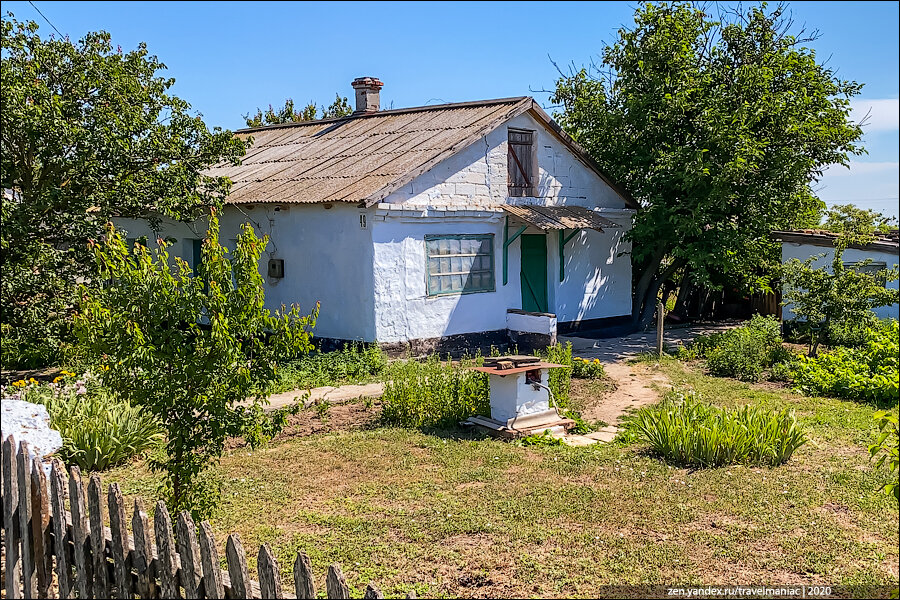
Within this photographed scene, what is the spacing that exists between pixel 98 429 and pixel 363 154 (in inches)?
370

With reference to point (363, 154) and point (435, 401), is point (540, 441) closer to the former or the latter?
point (435, 401)

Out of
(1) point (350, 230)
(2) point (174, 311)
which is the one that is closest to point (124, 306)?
(2) point (174, 311)

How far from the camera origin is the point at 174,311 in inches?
215

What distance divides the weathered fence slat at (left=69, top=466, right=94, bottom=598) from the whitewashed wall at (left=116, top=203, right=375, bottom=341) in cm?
973

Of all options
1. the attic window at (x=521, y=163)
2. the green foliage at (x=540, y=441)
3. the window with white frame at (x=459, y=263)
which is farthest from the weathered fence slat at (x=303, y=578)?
the attic window at (x=521, y=163)

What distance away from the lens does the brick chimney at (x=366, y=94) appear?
A: 19.5 metres

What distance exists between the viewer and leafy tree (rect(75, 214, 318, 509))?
5.39 metres

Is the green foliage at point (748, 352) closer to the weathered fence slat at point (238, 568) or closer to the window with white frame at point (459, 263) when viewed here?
the window with white frame at point (459, 263)

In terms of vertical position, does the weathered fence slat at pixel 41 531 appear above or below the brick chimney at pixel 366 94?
below

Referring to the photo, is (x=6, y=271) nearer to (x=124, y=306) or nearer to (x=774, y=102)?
(x=124, y=306)

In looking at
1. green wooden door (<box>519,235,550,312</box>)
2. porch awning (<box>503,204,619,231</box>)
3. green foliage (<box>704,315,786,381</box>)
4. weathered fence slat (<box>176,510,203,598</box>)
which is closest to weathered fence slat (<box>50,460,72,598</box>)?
weathered fence slat (<box>176,510,203,598</box>)

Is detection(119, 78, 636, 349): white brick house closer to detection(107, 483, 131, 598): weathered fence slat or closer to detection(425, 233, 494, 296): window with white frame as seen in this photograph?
detection(425, 233, 494, 296): window with white frame

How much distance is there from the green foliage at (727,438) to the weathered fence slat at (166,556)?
510 cm

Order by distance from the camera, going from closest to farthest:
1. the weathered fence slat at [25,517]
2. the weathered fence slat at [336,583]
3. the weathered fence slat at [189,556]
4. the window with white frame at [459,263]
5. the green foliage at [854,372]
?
1. the weathered fence slat at [336,583]
2. the weathered fence slat at [189,556]
3. the weathered fence slat at [25,517]
4. the green foliage at [854,372]
5. the window with white frame at [459,263]
